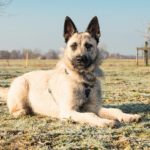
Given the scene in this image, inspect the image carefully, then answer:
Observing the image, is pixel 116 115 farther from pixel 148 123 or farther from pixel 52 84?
pixel 52 84

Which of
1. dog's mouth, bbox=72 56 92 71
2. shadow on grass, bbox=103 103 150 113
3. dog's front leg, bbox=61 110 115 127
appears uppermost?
dog's mouth, bbox=72 56 92 71

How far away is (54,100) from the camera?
4.75 meters

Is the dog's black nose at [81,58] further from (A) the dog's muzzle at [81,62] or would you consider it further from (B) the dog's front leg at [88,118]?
(B) the dog's front leg at [88,118]

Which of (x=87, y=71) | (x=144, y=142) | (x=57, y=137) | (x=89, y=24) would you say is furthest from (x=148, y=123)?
(x=89, y=24)

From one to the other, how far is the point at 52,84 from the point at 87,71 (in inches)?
34.9

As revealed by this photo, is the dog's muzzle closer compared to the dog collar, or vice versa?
the dog's muzzle

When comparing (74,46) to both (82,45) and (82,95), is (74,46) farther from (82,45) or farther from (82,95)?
(82,95)

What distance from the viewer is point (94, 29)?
4719 mm

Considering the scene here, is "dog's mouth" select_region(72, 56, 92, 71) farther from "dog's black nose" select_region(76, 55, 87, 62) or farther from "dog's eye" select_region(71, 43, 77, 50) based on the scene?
"dog's eye" select_region(71, 43, 77, 50)

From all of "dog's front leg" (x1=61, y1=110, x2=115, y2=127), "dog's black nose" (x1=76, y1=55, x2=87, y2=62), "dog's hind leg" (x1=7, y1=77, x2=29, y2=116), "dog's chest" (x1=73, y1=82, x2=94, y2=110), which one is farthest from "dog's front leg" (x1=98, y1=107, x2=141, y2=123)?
"dog's hind leg" (x1=7, y1=77, x2=29, y2=116)

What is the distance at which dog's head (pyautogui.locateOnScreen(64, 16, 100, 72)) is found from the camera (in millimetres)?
4340

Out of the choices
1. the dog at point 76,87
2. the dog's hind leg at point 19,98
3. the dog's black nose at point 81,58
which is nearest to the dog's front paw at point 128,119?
the dog at point 76,87

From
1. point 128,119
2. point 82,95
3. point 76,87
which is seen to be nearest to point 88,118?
point 82,95

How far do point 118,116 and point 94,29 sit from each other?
2002mm
